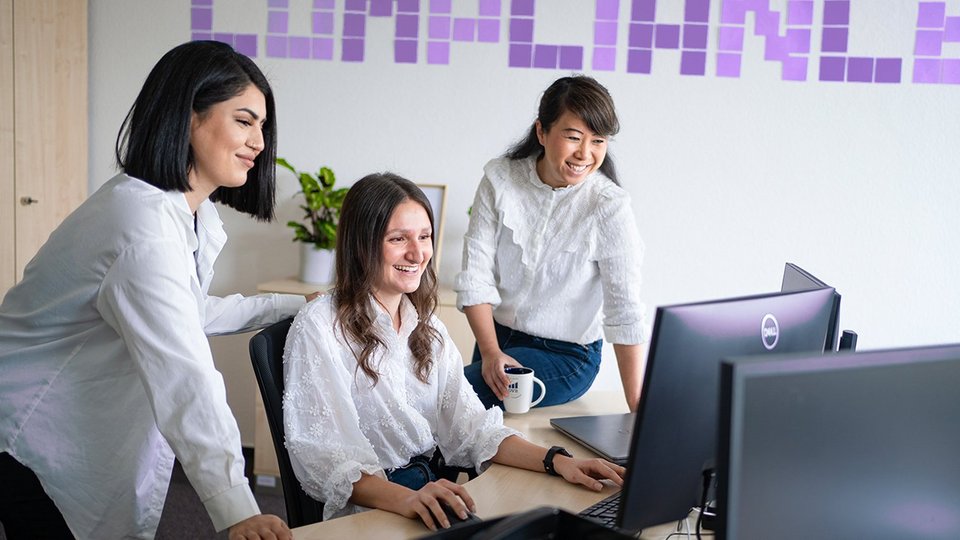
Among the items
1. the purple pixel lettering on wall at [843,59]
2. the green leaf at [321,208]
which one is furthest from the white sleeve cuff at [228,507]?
the purple pixel lettering on wall at [843,59]

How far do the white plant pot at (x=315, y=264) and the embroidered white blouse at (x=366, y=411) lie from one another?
1540 mm

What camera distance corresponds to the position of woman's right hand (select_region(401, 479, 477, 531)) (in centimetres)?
138

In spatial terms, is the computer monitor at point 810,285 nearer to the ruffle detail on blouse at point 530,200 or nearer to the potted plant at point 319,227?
the ruffle detail on blouse at point 530,200

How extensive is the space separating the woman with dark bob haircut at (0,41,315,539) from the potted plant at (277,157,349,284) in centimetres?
170

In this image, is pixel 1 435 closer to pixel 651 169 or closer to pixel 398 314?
pixel 398 314

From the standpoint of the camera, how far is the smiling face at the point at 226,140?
5.19ft

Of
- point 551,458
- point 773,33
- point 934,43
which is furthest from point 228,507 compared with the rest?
point 934,43

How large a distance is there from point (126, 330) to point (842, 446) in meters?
1.05

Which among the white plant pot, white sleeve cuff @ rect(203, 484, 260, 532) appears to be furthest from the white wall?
white sleeve cuff @ rect(203, 484, 260, 532)

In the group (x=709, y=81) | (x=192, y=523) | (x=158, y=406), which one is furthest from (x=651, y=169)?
(x=158, y=406)

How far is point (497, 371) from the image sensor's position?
80.1 inches

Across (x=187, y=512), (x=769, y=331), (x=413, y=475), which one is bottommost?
(x=187, y=512)

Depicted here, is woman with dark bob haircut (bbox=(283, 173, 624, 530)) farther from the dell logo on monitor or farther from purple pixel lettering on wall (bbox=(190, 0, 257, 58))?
purple pixel lettering on wall (bbox=(190, 0, 257, 58))

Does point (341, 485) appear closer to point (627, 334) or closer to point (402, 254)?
point (402, 254)
